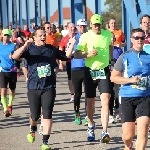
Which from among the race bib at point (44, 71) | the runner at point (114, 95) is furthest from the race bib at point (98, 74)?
the runner at point (114, 95)

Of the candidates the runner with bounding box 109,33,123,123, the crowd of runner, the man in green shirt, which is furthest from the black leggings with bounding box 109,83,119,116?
the man in green shirt

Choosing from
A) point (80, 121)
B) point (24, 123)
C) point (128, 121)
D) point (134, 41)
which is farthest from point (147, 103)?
point (24, 123)

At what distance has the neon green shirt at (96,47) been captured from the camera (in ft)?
31.7

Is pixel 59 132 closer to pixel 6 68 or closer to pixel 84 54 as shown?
pixel 84 54

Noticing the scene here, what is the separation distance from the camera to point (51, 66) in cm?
909

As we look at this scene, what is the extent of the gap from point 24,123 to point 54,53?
3208 millimetres

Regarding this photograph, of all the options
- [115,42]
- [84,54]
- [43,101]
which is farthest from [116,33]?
[43,101]

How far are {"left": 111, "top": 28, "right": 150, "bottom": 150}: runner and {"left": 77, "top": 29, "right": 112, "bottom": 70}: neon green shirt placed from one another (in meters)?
2.03

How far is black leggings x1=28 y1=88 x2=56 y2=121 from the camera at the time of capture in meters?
8.95

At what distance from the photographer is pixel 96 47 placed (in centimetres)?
967

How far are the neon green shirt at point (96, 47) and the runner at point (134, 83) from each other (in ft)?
6.67

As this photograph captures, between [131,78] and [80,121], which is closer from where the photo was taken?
[131,78]

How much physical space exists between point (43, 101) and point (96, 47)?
1.34 meters

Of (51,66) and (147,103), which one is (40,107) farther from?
(147,103)
